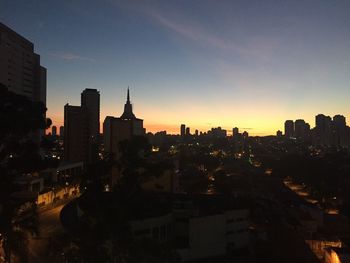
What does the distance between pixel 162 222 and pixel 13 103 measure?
12803mm

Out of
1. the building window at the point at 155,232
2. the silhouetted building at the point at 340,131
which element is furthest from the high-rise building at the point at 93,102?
the silhouetted building at the point at 340,131

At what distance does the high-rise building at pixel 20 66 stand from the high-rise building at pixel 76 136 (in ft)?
37.6

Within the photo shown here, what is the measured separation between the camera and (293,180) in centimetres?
5366

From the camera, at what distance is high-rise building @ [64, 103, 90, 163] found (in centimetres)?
6588

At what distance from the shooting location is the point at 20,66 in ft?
164

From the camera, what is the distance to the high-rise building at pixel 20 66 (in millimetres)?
46297

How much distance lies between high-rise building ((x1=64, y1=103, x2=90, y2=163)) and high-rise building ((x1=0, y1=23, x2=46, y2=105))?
11.5 metres

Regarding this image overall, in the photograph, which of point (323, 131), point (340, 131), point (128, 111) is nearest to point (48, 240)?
point (128, 111)

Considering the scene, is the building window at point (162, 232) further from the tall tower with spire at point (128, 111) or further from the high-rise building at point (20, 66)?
the tall tower with spire at point (128, 111)

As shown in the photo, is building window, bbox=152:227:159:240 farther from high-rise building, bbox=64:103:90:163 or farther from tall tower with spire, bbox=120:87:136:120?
tall tower with spire, bbox=120:87:136:120

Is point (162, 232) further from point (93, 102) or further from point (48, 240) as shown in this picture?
point (93, 102)

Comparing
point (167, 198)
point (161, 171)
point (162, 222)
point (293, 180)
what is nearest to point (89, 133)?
point (293, 180)

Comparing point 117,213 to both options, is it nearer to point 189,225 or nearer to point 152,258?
point 152,258

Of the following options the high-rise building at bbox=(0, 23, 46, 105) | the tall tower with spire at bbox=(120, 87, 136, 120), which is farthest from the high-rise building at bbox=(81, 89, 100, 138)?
the high-rise building at bbox=(0, 23, 46, 105)
